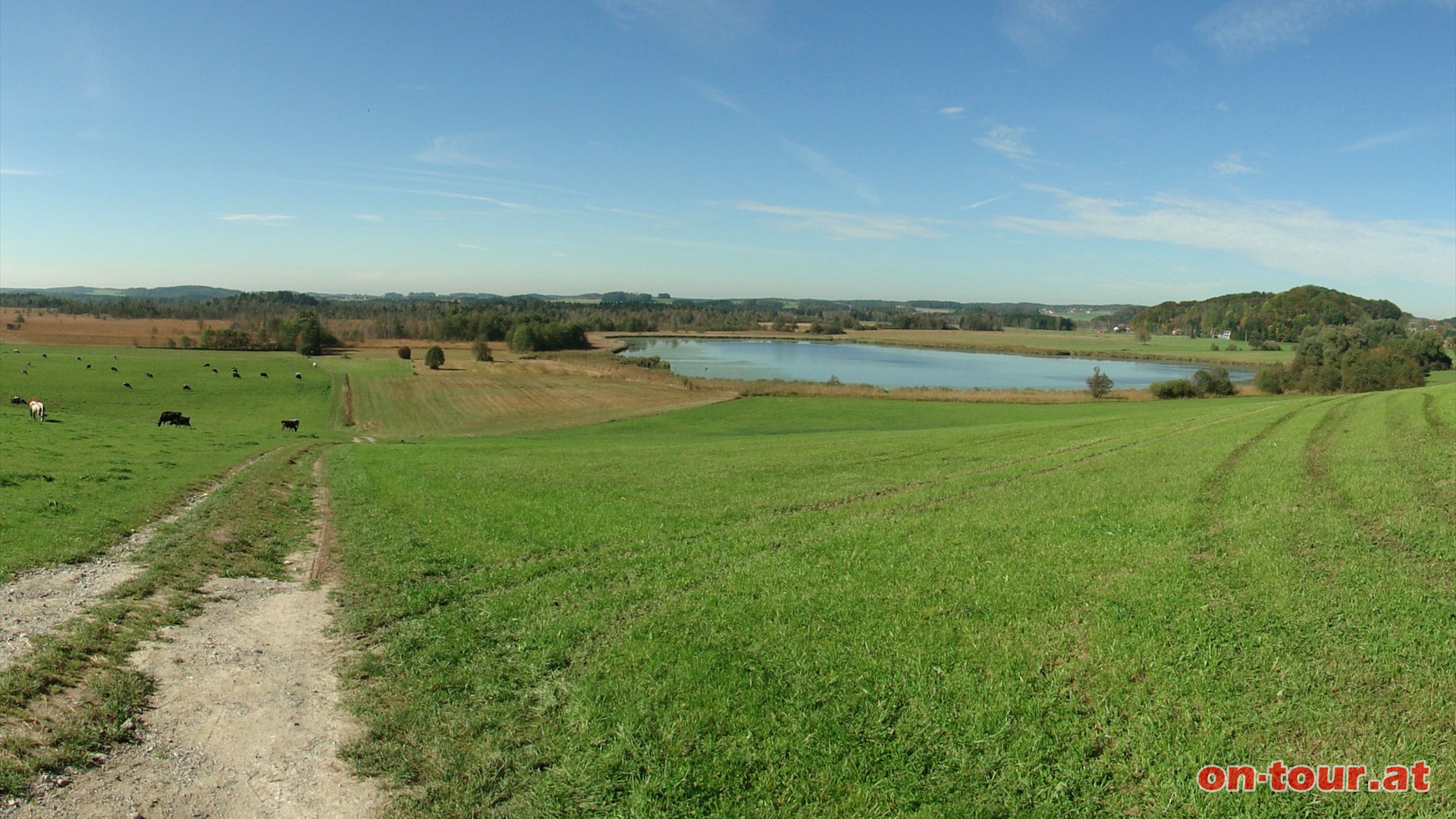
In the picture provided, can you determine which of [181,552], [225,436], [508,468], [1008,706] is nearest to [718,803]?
[1008,706]

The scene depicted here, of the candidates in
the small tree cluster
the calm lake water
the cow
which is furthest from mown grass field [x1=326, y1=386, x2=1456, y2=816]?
the calm lake water

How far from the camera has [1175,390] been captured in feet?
247

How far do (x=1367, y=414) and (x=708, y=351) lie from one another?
149574mm

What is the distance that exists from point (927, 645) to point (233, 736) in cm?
661

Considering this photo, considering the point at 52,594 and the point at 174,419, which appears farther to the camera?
the point at 174,419

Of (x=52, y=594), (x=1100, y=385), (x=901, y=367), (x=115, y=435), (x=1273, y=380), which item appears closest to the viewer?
(x=52, y=594)

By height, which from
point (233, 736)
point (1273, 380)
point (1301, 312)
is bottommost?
point (233, 736)

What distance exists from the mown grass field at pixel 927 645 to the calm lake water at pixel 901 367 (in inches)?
3146

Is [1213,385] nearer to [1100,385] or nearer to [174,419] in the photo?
[1100,385]

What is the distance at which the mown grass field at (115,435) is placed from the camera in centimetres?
1429

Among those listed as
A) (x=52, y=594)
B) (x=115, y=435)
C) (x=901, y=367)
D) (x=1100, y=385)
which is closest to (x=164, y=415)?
(x=115, y=435)

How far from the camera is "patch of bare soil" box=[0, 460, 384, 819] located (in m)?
5.66

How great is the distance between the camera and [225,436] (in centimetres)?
3744

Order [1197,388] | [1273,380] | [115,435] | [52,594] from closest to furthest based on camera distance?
[52,594] → [115,435] → [1197,388] → [1273,380]
